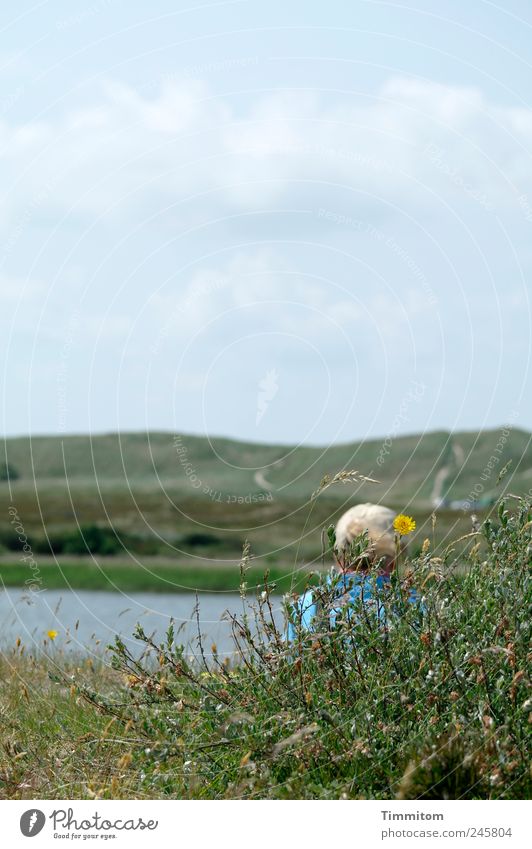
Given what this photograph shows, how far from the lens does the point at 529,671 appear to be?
16.5ft

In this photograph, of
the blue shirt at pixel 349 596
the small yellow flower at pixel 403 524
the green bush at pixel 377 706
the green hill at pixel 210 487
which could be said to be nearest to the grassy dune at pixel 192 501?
the green hill at pixel 210 487

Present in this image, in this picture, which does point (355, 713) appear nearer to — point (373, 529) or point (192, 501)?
point (373, 529)

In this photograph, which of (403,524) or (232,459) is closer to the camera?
(403,524)

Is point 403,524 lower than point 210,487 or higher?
higher

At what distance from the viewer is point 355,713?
16.6 ft

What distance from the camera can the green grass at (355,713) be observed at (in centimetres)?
477

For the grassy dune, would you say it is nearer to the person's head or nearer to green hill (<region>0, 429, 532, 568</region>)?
green hill (<region>0, 429, 532, 568</region>)

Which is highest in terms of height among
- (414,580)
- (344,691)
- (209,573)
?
(414,580)

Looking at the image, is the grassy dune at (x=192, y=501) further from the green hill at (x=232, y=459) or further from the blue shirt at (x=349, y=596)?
the blue shirt at (x=349, y=596)

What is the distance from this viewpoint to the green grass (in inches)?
188

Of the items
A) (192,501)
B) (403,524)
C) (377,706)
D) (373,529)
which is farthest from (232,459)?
(377,706)
